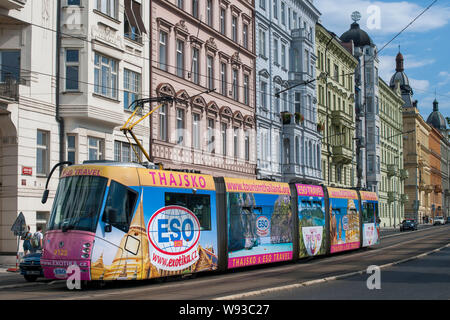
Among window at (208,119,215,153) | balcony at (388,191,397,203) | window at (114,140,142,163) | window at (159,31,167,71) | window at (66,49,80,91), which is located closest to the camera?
window at (66,49,80,91)

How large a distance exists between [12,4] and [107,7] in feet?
17.7

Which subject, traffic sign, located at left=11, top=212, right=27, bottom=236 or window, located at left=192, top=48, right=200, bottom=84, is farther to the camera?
window, located at left=192, top=48, right=200, bottom=84

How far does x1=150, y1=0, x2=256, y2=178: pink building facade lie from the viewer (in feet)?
116

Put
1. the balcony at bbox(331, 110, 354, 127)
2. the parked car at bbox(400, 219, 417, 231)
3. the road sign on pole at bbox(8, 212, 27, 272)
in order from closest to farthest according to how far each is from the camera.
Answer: the road sign on pole at bbox(8, 212, 27, 272) < the balcony at bbox(331, 110, 354, 127) < the parked car at bbox(400, 219, 417, 231)

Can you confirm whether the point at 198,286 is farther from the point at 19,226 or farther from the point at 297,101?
the point at 297,101

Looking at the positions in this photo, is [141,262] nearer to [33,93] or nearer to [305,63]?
[33,93]

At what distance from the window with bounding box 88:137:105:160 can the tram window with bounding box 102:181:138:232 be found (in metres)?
12.8

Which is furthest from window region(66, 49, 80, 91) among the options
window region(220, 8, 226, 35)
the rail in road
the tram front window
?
window region(220, 8, 226, 35)

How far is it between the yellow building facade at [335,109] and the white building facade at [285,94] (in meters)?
3.52

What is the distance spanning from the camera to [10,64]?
89.2ft

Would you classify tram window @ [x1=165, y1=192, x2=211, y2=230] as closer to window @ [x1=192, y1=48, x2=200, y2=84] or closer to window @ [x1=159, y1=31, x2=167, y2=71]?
window @ [x1=159, y1=31, x2=167, y2=71]

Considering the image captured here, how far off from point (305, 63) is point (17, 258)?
34.6 meters

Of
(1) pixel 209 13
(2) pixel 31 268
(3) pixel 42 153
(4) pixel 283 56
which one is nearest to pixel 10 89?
Answer: (3) pixel 42 153

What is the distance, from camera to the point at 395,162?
98.2 m
